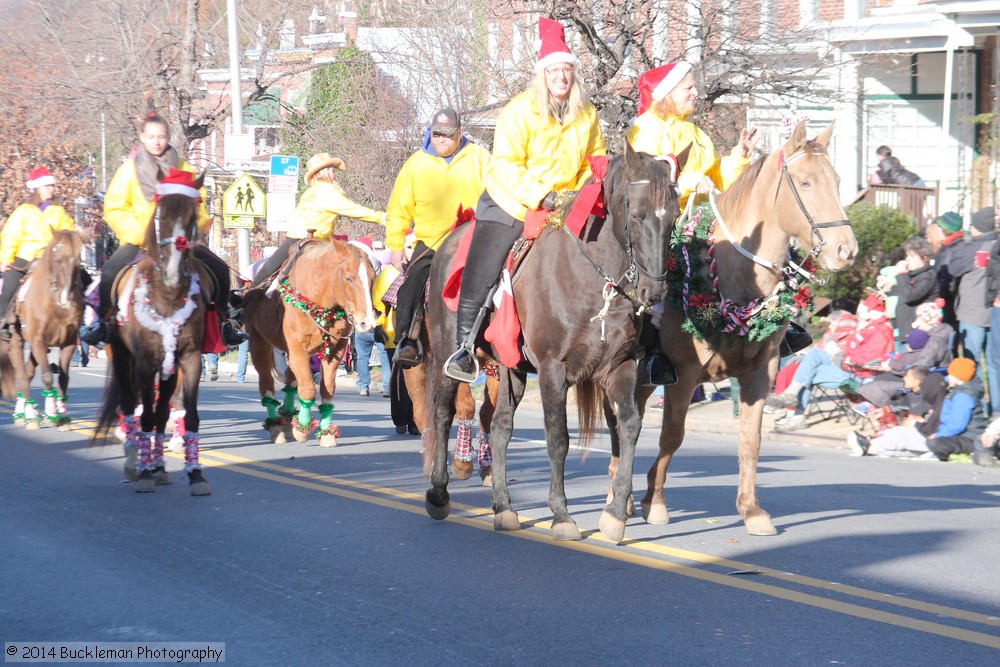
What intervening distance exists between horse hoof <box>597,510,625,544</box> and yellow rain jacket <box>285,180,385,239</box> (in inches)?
251

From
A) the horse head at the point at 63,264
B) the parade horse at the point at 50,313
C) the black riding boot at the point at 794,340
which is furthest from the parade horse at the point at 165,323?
the parade horse at the point at 50,313

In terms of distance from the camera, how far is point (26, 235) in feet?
53.9

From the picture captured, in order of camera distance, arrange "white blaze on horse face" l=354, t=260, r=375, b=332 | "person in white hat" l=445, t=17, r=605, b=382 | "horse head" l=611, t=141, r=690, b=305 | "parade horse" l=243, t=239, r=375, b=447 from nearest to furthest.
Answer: "horse head" l=611, t=141, r=690, b=305
"person in white hat" l=445, t=17, r=605, b=382
"white blaze on horse face" l=354, t=260, r=375, b=332
"parade horse" l=243, t=239, r=375, b=447

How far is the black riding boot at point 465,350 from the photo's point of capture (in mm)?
8664

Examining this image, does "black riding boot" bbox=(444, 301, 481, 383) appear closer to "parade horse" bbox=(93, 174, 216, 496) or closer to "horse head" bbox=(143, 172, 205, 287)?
"parade horse" bbox=(93, 174, 216, 496)

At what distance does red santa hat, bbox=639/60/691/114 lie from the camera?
8688 mm

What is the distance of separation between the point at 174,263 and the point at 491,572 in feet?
13.9

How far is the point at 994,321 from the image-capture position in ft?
47.3

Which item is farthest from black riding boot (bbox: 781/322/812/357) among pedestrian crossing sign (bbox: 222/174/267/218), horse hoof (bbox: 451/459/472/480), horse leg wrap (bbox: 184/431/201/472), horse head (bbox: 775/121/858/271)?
pedestrian crossing sign (bbox: 222/174/267/218)

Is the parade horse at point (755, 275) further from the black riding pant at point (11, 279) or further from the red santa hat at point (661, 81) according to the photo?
the black riding pant at point (11, 279)

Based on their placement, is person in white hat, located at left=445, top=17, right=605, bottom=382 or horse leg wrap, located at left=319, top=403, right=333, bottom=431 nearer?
person in white hat, located at left=445, top=17, right=605, bottom=382

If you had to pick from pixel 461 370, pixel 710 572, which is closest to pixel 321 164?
pixel 461 370

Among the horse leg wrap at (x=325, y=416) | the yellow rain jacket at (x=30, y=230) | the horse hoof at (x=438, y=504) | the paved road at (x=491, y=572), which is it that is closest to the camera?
the paved road at (x=491, y=572)

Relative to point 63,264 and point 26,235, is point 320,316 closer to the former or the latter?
point 63,264
